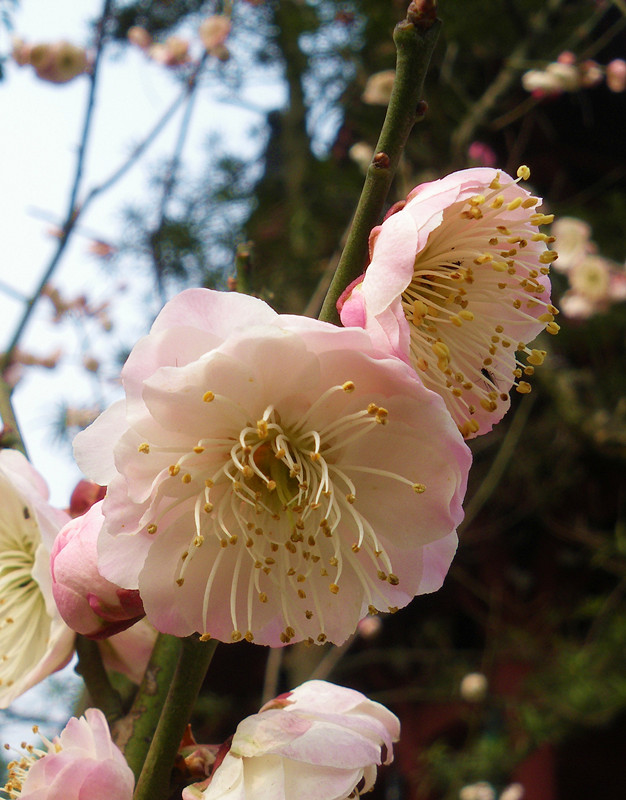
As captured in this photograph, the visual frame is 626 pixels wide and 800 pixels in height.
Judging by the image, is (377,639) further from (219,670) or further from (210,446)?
(210,446)

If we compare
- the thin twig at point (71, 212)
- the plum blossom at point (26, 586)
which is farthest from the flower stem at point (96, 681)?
the thin twig at point (71, 212)

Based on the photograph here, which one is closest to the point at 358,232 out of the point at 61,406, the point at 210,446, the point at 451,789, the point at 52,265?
the point at 210,446

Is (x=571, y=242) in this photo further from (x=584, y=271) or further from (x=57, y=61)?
(x=57, y=61)

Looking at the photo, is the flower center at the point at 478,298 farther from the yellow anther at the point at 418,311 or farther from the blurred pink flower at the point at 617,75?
the blurred pink flower at the point at 617,75

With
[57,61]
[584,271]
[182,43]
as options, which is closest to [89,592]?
[57,61]

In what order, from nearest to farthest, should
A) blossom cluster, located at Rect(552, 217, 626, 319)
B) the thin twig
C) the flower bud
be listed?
the thin twig < the flower bud < blossom cluster, located at Rect(552, 217, 626, 319)

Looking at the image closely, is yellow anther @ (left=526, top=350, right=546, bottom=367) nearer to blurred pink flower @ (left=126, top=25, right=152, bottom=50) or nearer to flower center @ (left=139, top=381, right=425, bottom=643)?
flower center @ (left=139, top=381, right=425, bottom=643)

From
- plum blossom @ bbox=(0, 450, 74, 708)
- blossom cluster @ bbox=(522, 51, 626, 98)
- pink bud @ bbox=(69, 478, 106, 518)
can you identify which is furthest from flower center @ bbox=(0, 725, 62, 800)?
blossom cluster @ bbox=(522, 51, 626, 98)
